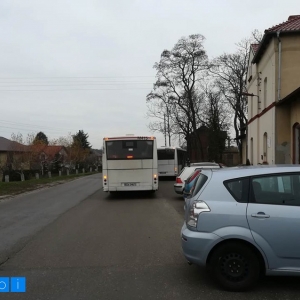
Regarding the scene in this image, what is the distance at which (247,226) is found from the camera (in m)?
4.98

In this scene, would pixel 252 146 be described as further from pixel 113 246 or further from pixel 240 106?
pixel 113 246

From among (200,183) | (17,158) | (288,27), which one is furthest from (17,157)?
(200,183)

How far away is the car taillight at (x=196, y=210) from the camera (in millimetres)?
5164

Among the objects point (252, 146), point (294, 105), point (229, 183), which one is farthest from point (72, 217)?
point (252, 146)

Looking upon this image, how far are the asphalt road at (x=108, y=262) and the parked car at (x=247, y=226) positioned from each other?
0.32 meters

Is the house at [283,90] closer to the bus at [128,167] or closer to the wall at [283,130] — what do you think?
the wall at [283,130]

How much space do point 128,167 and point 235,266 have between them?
12.8 m

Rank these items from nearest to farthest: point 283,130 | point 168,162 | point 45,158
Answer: point 283,130, point 168,162, point 45,158

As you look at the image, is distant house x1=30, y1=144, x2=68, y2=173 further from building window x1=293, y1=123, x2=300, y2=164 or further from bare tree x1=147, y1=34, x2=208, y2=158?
building window x1=293, y1=123, x2=300, y2=164

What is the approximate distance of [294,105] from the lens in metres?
19.8

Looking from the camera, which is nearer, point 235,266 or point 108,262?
point 235,266

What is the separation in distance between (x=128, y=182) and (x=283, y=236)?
514 inches

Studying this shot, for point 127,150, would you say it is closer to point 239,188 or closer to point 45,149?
point 239,188

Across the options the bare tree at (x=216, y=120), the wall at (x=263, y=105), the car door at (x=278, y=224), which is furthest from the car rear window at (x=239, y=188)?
the bare tree at (x=216, y=120)
